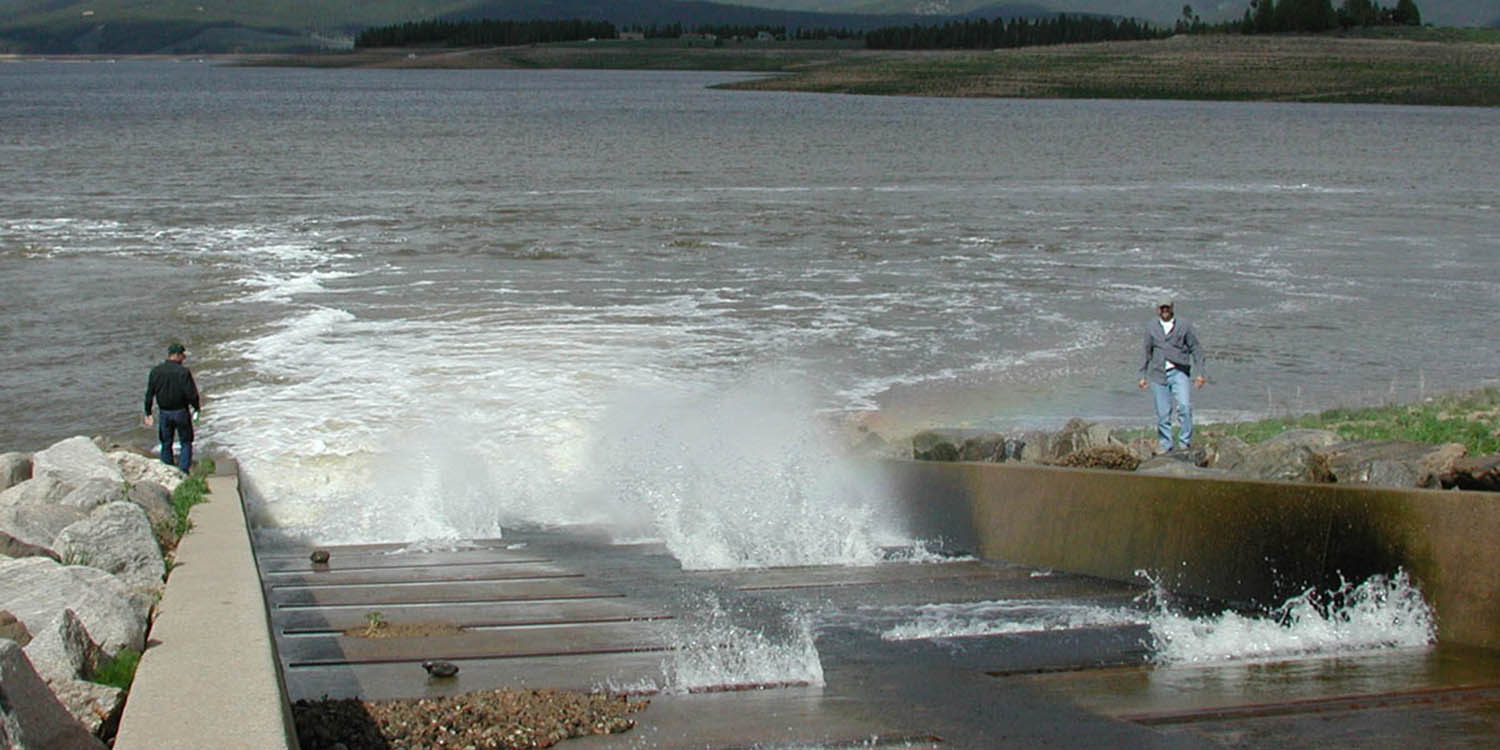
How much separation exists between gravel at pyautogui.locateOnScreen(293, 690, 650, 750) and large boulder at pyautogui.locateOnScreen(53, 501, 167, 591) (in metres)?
2.01

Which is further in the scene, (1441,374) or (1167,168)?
(1167,168)

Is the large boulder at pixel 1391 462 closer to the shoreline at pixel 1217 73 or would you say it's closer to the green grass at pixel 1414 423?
the green grass at pixel 1414 423

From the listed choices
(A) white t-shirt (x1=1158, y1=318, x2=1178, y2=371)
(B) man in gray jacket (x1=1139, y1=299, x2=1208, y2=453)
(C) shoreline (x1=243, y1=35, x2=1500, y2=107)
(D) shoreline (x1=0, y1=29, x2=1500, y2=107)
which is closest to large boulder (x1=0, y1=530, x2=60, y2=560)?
(B) man in gray jacket (x1=1139, y1=299, x2=1208, y2=453)

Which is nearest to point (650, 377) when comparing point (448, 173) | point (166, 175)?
point (448, 173)

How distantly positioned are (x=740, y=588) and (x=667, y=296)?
18.1m

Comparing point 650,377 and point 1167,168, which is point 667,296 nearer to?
point 650,377

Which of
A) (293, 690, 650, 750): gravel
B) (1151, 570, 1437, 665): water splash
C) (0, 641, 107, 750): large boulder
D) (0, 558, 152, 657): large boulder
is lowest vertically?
(1151, 570, 1437, 665): water splash

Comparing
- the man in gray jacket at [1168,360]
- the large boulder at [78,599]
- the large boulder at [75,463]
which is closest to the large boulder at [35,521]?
the large boulder at [78,599]

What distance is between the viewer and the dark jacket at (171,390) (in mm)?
14664

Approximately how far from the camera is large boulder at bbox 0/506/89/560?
9.09m

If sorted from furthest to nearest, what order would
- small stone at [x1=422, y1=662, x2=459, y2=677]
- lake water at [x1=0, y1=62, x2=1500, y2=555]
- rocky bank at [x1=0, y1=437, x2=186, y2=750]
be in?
lake water at [x1=0, y1=62, x2=1500, y2=555]
small stone at [x1=422, y1=662, x2=459, y2=677]
rocky bank at [x1=0, y1=437, x2=186, y2=750]

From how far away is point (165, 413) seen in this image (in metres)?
14.7

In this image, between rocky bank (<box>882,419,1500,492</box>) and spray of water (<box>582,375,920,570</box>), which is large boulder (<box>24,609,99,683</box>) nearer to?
spray of water (<box>582,375,920,570</box>)

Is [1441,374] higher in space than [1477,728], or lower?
lower
